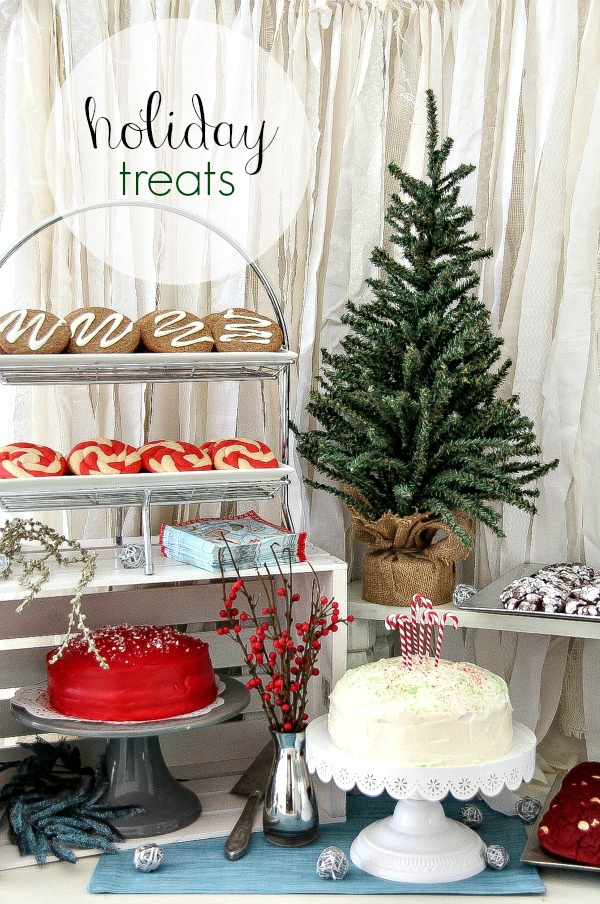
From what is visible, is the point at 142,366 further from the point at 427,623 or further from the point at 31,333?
the point at 427,623

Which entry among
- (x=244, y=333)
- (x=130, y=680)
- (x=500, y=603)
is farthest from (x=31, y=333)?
(x=500, y=603)

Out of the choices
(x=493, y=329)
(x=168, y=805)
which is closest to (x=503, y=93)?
(x=493, y=329)

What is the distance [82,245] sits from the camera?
1.67 m

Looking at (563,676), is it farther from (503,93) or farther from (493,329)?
(503,93)

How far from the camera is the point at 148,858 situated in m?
1.32

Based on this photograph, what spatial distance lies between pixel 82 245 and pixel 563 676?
1.18m

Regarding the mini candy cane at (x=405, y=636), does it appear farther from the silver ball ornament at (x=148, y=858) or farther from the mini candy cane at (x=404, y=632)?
the silver ball ornament at (x=148, y=858)

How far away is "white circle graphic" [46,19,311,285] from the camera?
1646 millimetres

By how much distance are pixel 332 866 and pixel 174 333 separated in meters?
0.81

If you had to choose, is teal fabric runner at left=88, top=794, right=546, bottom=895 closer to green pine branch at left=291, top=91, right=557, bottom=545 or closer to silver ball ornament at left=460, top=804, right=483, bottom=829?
silver ball ornament at left=460, top=804, right=483, bottom=829

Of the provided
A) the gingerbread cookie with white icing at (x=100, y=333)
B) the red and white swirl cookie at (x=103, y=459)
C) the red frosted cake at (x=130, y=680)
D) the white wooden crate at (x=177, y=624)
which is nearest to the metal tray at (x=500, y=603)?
the white wooden crate at (x=177, y=624)

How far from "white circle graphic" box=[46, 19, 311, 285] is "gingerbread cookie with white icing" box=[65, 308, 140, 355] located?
1.00ft

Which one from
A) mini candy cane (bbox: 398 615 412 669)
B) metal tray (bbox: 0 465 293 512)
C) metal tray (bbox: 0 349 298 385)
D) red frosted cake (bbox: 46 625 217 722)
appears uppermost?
metal tray (bbox: 0 349 298 385)

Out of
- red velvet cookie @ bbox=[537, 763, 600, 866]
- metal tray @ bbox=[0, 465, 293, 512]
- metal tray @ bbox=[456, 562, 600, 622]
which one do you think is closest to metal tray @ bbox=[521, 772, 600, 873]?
red velvet cookie @ bbox=[537, 763, 600, 866]
